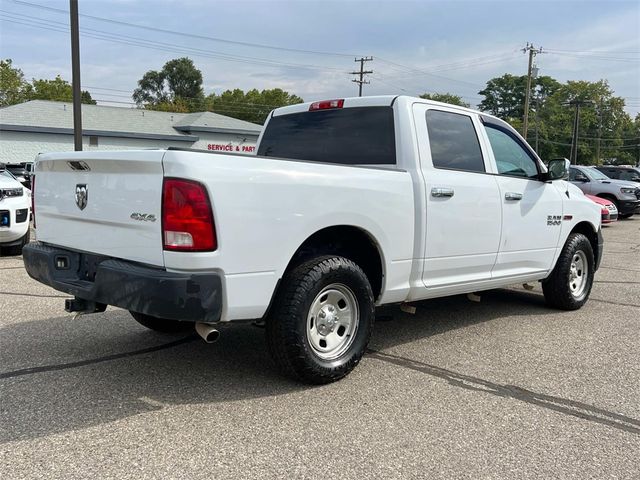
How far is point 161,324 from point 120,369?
838 millimetres

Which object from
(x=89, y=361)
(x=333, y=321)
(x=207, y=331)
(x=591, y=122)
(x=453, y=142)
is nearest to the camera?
(x=207, y=331)

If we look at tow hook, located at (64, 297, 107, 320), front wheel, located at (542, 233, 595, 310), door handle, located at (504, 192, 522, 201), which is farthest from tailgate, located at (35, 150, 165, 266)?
front wheel, located at (542, 233, 595, 310)

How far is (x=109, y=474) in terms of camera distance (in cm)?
275

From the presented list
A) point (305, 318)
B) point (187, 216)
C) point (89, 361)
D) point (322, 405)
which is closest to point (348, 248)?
point (305, 318)

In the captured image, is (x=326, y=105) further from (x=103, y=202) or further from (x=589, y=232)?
(x=589, y=232)

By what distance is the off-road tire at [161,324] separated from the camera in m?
4.95

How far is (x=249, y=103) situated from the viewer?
294ft

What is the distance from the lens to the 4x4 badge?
12.5ft

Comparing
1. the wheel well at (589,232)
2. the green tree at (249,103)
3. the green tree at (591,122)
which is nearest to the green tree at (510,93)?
the green tree at (591,122)

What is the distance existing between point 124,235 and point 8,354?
1.76 m

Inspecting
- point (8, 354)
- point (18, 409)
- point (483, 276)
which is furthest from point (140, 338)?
point (483, 276)

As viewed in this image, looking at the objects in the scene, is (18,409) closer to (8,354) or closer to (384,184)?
(8,354)

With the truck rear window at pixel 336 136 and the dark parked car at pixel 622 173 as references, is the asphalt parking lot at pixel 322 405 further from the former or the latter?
the dark parked car at pixel 622 173

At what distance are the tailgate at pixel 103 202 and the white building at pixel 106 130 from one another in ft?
93.7
